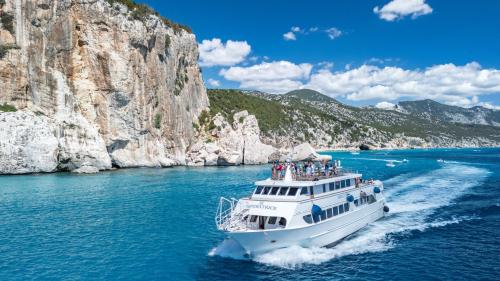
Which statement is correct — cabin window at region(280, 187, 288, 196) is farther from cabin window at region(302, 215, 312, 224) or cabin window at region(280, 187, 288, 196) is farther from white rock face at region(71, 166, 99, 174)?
white rock face at region(71, 166, 99, 174)

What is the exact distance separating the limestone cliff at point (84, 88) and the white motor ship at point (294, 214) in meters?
49.7

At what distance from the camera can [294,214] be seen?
→ 82.0 feet

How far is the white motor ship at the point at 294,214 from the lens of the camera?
79.4 ft

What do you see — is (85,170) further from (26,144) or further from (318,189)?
Result: (318,189)

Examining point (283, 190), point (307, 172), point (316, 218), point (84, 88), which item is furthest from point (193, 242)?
point (84, 88)

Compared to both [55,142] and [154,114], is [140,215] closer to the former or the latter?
[55,142]

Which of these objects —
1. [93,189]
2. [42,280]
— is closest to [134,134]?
[93,189]

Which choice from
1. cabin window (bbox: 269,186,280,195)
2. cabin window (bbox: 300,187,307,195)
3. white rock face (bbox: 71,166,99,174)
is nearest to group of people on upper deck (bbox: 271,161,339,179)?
cabin window (bbox: 269,186,280,195)

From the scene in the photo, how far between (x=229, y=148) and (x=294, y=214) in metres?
73.3

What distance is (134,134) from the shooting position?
266 feet

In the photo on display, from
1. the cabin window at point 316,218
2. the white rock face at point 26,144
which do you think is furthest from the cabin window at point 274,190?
the white rock face at point 26,144

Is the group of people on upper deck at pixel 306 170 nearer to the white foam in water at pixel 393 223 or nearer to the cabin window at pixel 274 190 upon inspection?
the cabin window at pixel 274 190

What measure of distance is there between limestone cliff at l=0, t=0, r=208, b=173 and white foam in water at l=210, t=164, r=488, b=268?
162 feet

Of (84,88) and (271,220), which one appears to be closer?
(271,220)
